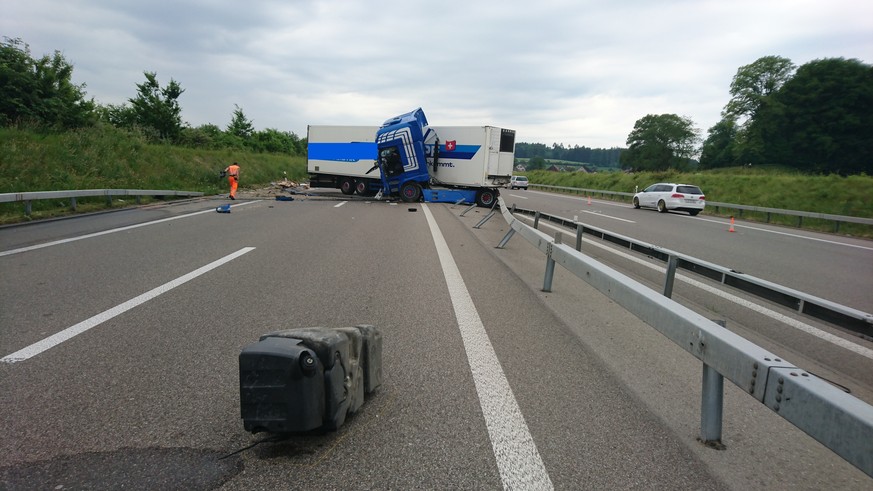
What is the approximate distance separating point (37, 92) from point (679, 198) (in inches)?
1274

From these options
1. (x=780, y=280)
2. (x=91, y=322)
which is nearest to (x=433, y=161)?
(x=780, y=280)

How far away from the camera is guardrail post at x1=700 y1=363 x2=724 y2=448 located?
2832 millimetres

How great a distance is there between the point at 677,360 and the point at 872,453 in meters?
2.89

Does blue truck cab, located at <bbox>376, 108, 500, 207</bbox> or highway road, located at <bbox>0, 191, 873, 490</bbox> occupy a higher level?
blue truck cab, located at <bbox>376, 108, 500, 207</bbox>

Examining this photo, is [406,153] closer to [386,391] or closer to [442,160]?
[442,160]

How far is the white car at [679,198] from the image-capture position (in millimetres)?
25609

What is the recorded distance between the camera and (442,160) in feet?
83.5

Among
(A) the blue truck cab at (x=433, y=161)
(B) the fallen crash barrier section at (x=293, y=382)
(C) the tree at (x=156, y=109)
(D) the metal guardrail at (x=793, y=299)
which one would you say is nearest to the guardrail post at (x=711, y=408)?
(D) the metal guardrail at (x=793, y=299)

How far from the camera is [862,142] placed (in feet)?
162

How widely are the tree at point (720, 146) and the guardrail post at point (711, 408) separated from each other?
80.3 meters

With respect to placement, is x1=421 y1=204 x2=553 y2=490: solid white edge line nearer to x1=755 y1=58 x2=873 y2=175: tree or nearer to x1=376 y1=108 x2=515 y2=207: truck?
x1=376 y1=108 x2=515 y2=207: truck

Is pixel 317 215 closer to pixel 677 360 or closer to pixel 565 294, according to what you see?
pixel 565 294

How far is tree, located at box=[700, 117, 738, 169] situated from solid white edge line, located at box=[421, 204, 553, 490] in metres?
79.3

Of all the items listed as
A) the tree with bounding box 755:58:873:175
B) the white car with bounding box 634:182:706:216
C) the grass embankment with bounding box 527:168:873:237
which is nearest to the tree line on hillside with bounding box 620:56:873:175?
the tree with bounding box 755:58:873:175
